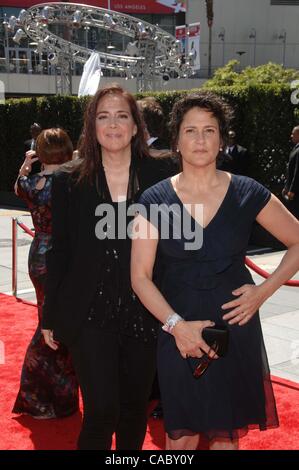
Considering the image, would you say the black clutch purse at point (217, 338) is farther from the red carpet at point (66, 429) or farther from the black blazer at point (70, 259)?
the red carpet at point (66, 429)

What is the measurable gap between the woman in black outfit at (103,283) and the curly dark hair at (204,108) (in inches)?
14.2

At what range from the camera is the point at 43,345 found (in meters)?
4.04

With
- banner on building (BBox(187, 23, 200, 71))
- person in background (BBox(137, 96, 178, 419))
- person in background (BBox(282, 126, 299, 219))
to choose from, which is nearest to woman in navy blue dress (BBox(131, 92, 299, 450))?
person in background (BBox(137, 96, 178, 419))

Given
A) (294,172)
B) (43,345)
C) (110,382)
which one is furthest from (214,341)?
(294,172)

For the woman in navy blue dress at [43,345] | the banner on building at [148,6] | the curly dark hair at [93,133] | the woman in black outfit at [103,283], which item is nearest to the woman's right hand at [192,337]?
the woman in black outfit at [103,283]

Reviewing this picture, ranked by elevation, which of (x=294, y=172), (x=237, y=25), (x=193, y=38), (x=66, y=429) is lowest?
(x=66, y=429)

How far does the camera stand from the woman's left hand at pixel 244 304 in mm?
2395

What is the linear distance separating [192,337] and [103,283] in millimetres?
613

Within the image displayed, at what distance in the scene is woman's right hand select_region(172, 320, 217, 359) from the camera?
2318mm

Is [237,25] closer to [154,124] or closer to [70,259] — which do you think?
[154,124]

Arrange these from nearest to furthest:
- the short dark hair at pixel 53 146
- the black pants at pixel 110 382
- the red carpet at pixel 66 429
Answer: the black pants at pixel 110 382, the red carpet at pixel 66 429, the short dark hair at pixel 53 146

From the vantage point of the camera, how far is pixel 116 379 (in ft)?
9.00

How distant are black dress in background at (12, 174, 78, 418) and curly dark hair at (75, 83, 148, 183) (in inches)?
41.1

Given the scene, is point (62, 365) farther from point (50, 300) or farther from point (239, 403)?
point (239, 403)
